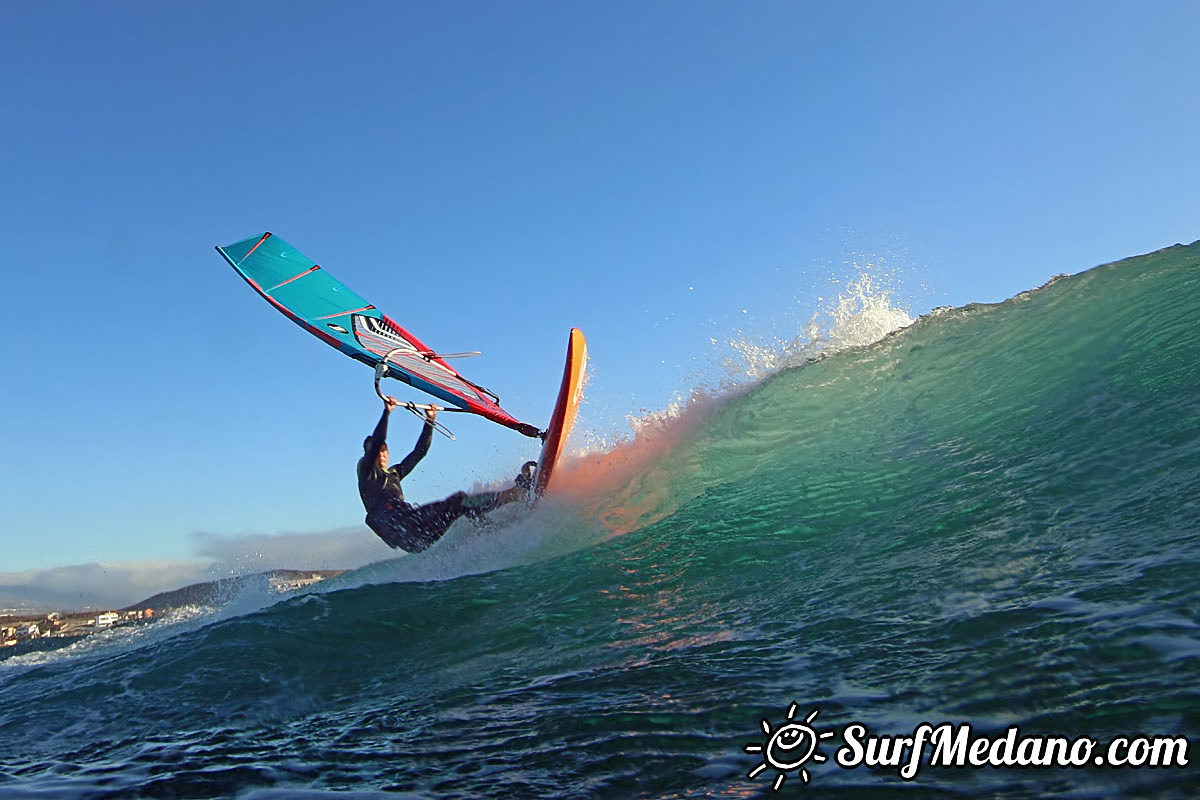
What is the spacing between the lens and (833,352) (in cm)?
955

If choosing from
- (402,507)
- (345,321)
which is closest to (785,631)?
(402,507)

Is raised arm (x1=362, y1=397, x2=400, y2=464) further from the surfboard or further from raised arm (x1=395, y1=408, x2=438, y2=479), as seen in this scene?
the surfboard

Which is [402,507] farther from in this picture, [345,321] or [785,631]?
[785,631]

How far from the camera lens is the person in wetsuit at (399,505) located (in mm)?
8258

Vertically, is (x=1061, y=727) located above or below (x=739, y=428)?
below

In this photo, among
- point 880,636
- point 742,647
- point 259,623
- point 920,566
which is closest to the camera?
point 880,636

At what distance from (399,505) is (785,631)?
572 centimetres

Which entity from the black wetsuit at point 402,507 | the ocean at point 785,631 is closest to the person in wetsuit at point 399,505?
the black wetsuit at point 402,507

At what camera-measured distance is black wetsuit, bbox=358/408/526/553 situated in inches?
325

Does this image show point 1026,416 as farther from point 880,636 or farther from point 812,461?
point 880,636

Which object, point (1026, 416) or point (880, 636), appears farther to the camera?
point (1026, 416)

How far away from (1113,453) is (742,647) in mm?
3018

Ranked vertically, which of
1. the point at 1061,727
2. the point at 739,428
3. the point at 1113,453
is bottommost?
the point at 1061,727

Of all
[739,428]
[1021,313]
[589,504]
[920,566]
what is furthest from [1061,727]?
[1021,313]
